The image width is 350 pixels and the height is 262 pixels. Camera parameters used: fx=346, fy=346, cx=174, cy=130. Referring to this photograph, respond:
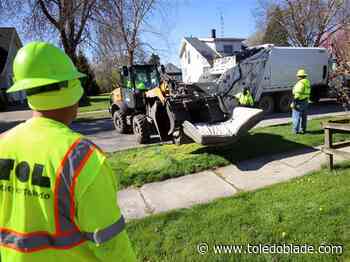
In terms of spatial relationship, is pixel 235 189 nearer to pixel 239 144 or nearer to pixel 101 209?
pixel 239 144

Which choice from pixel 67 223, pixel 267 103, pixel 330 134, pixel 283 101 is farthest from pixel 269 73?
pixel 67 223

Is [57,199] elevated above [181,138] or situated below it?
above

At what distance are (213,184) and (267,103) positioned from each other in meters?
11.2

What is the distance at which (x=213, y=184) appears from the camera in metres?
5.94

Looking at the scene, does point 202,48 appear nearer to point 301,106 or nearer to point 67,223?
point 301,106

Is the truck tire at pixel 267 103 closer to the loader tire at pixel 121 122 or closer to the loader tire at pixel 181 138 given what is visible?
the loader tire at pixel 121 122

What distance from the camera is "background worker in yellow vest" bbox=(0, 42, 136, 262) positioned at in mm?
1391

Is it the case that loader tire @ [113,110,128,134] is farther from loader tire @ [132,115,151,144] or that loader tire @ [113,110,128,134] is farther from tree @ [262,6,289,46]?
tree @ [262,6,289,46]

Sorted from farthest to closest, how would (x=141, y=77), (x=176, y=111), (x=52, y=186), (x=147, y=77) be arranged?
(x=147, y=77) < (x=141, y=77) < (x=176, y=111) < (x=52, y=186)

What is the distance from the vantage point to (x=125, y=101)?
1225 cm

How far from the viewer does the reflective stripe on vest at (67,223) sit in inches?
54.5

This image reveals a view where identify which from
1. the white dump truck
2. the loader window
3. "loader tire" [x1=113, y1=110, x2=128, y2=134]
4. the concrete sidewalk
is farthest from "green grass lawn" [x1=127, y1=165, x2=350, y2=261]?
the white dump truck

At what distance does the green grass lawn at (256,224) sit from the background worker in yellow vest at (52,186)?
2333 mm

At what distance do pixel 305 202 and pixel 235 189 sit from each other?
1257 millimetres
